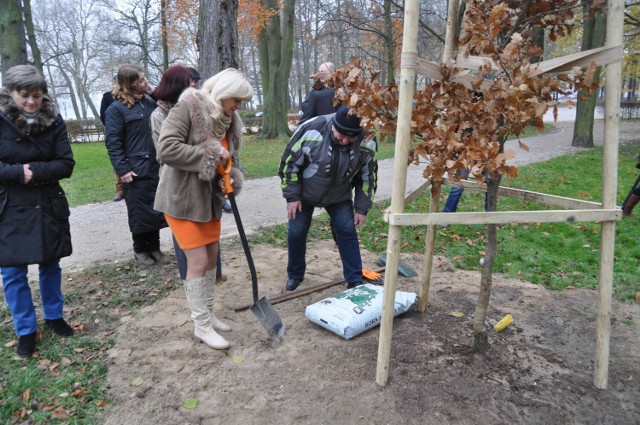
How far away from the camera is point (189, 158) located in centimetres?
295

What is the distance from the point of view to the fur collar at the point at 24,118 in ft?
9.84

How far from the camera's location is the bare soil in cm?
259

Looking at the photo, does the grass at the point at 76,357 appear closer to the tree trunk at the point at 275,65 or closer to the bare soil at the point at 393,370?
the bare soil at the point at 393,370

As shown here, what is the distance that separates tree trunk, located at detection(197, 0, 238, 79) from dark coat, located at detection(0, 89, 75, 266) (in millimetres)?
3081

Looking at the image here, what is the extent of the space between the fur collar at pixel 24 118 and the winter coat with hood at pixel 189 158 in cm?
83

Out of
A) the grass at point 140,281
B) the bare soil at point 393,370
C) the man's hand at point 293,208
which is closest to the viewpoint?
the bare soil at point 393,370

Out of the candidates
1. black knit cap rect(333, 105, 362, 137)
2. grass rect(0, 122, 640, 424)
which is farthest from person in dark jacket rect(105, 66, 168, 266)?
black knit cap rect(333, 105, 362, 137)

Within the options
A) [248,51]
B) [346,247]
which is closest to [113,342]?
[346,247]

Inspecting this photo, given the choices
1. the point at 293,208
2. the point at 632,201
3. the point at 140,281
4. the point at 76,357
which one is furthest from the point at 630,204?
the point at 76,357

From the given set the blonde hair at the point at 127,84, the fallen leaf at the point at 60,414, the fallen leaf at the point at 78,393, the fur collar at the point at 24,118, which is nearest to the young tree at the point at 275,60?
the blonde hair at the point at 127,84

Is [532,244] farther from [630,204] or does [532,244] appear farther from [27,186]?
[27,186]

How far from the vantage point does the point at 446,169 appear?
249 centimetres

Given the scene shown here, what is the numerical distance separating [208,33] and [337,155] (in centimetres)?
338

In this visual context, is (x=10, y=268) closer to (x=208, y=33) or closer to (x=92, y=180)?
(x=208, y=33)
